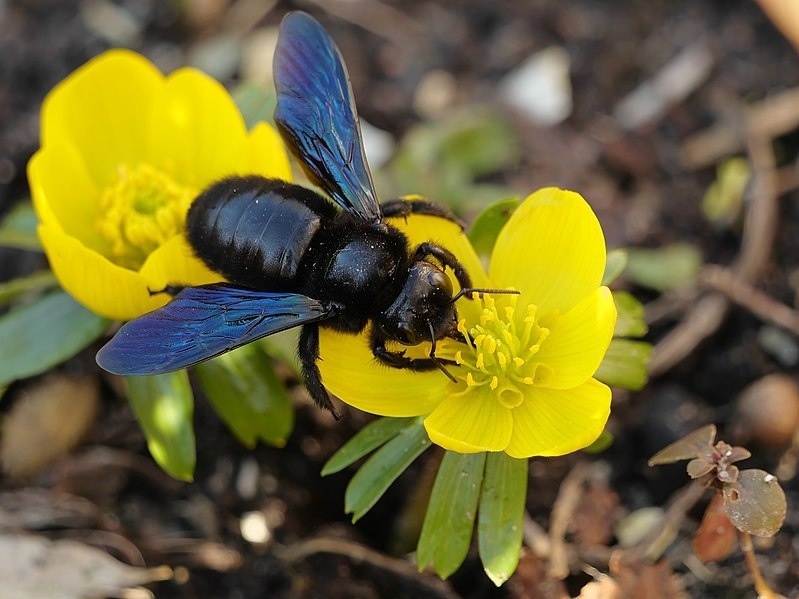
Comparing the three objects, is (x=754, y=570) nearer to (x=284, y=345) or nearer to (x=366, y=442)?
(x=366, y=442)

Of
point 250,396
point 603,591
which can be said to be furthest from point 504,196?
point 603,591

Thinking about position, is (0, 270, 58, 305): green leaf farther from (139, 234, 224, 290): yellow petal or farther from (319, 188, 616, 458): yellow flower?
(319, 188, 616, 458): yellow flower

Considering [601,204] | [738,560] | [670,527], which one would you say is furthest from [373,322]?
[601,204]

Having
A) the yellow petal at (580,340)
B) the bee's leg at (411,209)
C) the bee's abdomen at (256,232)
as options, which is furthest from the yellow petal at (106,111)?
the yellow petal at (580,340)

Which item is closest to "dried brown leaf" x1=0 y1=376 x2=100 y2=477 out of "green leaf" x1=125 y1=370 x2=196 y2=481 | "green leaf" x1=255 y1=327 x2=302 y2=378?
"green leaf" x1=125 y1=370 x2=196 y2=481

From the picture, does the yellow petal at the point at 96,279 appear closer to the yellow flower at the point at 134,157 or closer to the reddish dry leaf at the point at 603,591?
the yellow flower at the point at 134,157

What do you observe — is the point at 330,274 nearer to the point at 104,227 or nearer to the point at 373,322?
the point at 373,322
